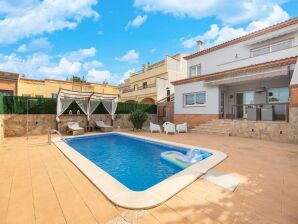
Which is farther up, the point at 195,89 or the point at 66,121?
the point at 195,89

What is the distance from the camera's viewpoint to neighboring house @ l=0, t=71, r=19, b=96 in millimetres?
20891

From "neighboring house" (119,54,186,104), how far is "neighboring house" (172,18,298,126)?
8697 millimetres

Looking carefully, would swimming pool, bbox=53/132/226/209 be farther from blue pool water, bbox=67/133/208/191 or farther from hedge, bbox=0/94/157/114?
hedge, bbox=0/94/157/114

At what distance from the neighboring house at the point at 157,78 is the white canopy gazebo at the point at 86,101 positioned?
10899mm

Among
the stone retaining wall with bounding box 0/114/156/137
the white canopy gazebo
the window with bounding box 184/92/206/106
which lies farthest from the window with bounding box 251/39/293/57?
the stone retaining wall with bounding box 0/114/156/137

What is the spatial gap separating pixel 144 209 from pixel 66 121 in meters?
13.8

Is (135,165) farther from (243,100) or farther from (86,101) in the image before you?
(243,100)

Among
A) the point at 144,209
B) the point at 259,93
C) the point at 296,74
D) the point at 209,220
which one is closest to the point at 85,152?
the point at 144,209

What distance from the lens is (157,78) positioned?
2584cm

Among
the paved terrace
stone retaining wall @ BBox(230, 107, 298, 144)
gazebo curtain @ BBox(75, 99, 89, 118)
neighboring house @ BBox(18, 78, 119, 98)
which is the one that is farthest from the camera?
neighboring house @ BBox(18, 78, 119, 98)

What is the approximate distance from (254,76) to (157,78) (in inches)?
624

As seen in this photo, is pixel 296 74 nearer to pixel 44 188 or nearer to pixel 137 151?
pixel 137 151

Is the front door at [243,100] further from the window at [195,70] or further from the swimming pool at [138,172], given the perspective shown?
the swimming pool at [138,172]

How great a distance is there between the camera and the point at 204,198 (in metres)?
3.30
